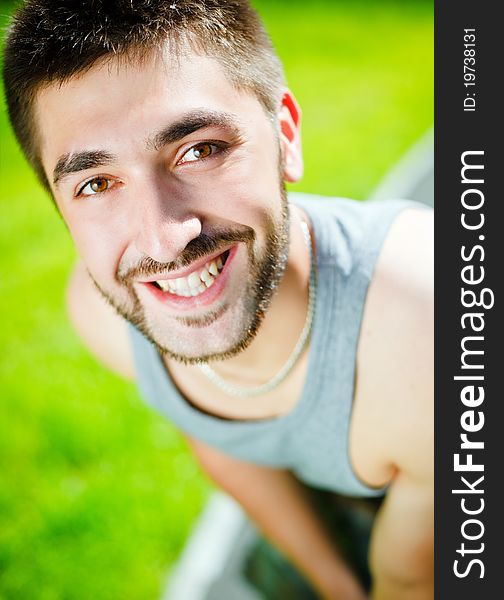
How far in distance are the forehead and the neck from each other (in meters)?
0.35

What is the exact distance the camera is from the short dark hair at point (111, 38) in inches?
40.0

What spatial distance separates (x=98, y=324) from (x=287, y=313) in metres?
0.58

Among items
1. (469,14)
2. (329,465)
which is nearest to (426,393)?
(329,465)

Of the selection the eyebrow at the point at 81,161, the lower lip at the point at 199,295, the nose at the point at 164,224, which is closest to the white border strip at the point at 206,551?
the lower lip at the point at 199,295

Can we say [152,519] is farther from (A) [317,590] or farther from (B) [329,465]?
(B) [329,465]

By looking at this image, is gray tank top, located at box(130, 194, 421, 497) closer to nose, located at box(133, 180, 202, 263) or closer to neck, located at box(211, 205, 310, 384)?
neck, located at box(211, 205, 310, 384)

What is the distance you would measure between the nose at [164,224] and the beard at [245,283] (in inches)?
Result: 1.3

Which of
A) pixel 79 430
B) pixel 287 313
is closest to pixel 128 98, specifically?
pixel 287 313

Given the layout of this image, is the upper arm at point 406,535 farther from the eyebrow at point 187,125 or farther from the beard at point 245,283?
the eyebrow at point 187,125

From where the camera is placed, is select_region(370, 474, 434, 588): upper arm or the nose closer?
the nose

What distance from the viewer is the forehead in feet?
3.31

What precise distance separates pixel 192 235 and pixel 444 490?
63 centimetres

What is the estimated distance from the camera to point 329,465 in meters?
1.47

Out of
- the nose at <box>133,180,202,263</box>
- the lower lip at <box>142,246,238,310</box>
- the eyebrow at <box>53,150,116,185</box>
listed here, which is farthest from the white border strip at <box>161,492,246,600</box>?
the eyebrow at <box>53,150,116,185</box>
